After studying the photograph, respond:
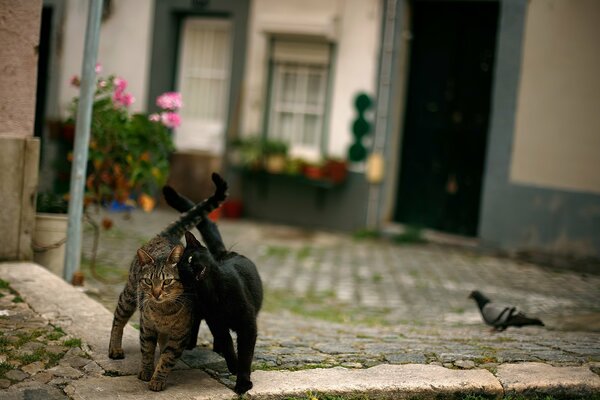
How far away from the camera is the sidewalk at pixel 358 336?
13.7 feet

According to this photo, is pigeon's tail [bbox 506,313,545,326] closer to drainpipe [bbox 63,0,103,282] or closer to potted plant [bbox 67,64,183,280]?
potted plant [bbox 67,64,183,280]

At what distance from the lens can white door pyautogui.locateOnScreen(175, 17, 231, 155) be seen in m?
13.8

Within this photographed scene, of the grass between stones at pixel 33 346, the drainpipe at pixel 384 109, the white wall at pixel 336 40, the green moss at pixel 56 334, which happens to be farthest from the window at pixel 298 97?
the grass between stones at pixel 33 346

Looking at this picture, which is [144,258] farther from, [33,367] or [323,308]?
[323,308]

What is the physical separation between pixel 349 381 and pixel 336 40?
9067mm

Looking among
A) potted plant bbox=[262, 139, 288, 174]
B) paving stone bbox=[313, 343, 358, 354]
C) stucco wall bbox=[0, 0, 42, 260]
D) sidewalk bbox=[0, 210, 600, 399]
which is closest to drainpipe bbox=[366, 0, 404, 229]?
potted plant bbox=[262, 139, 288, 174]

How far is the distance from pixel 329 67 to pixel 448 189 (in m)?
2.92

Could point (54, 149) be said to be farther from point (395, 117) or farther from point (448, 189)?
point (448, 189)

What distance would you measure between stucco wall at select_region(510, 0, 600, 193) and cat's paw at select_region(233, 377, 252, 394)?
25.0 ft

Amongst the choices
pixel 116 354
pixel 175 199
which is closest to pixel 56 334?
pixel 116 354

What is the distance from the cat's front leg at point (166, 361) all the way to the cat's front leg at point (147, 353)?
74mm

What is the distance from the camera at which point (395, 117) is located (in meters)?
12.3

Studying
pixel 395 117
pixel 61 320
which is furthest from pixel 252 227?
pixel 61 320

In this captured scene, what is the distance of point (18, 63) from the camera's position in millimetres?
6020
